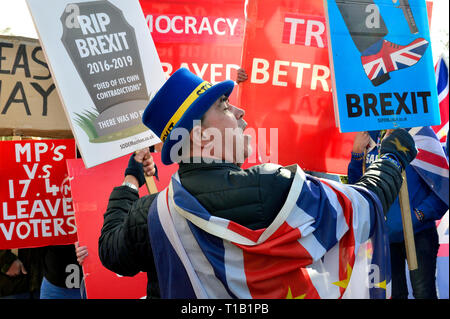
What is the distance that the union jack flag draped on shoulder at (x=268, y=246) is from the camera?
171 centimetres

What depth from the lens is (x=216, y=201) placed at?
1.74 m

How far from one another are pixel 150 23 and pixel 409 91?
167 cm

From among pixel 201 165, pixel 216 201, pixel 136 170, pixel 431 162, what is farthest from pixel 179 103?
pixel 431 162

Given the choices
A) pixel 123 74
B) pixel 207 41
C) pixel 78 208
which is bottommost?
pixel 78 208

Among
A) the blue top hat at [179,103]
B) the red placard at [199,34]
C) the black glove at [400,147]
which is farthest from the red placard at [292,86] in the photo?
the blue top hat at [179,103]

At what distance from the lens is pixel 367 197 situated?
1878mm

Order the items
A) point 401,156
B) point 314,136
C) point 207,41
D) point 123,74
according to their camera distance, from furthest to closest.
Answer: point 207,41 → point 314,136 → point 123,74 → point 401,156

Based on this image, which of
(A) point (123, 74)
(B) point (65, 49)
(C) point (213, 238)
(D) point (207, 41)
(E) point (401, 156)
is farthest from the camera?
(D) point (207, 41)

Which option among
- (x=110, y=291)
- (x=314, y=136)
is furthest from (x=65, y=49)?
(x=314, y=136)

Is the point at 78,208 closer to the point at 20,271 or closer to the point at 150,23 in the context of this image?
the point at 20,271

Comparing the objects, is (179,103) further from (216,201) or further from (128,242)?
(128,242)

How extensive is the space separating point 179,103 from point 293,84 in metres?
1.32

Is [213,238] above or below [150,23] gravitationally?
below
